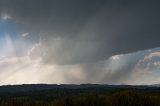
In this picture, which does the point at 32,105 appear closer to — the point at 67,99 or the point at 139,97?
the point at 67,99

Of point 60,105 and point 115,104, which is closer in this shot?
point 60,105

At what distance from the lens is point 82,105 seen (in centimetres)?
15425

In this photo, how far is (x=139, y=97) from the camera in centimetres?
15525

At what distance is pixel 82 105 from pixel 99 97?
51.7 ft

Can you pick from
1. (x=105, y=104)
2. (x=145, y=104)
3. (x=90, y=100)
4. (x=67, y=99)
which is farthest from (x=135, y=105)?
(x=67, y=99)

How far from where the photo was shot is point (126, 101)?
155 m

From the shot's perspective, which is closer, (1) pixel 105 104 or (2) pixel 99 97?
(1) pixel 105 104

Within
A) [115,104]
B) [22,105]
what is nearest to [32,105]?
[22,105]

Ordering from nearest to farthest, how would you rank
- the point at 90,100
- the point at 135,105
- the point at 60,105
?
the point at 60,105 → the point at 135,105 → the point at 90,100

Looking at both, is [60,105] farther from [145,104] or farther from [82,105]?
[145,104]

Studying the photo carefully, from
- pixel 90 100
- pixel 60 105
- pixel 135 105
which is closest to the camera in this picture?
pixel 60 105

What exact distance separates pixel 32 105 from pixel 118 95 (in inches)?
1995

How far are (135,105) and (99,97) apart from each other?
24850mm

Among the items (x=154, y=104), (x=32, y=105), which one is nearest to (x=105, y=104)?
(x=154, y=104)
